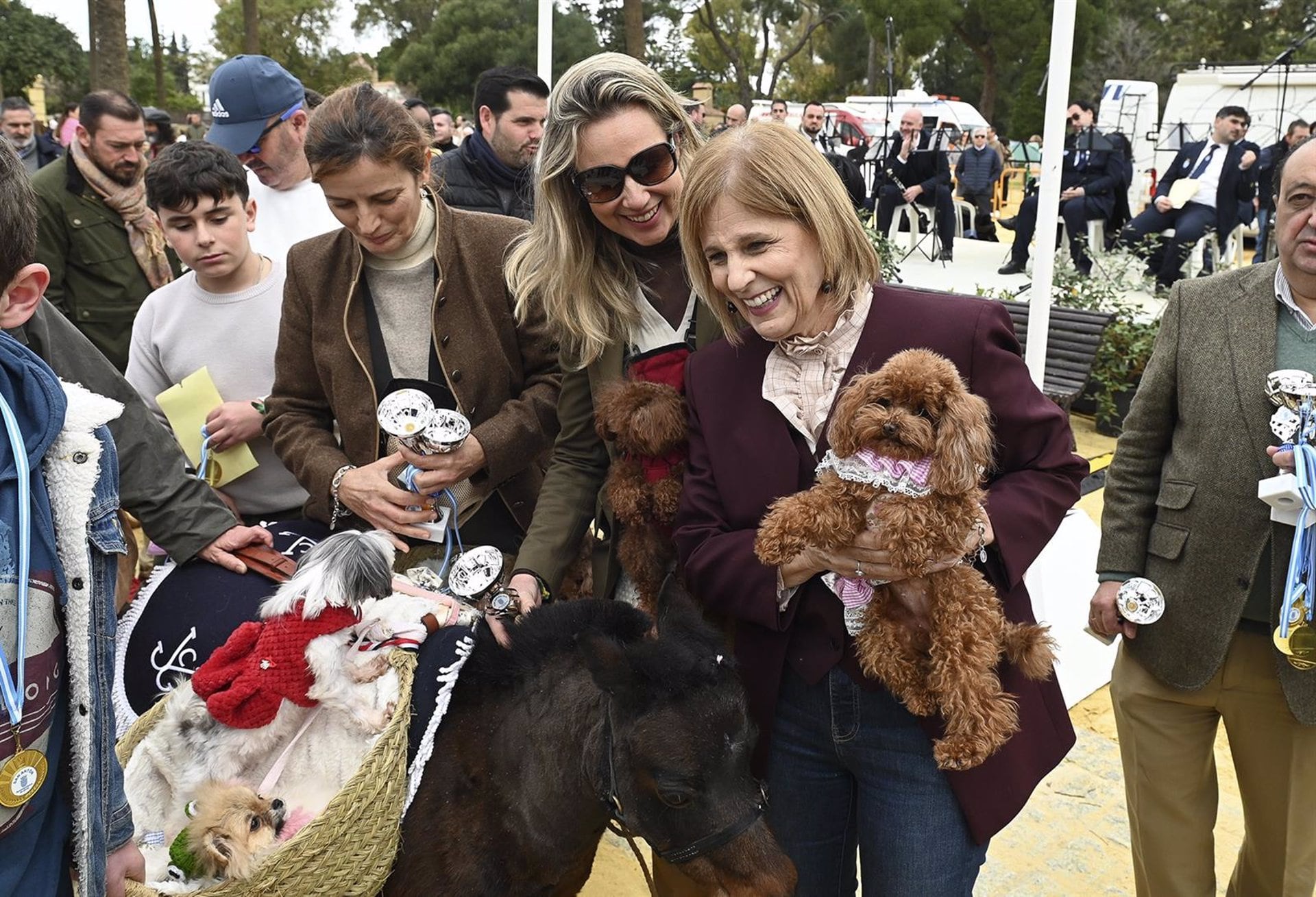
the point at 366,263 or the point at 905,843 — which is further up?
the point at 366,263

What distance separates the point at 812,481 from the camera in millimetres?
2260

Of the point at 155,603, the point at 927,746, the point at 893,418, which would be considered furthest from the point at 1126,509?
the point at 155,603

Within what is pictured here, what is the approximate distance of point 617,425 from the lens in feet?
8.20

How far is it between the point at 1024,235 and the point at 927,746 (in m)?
14.1

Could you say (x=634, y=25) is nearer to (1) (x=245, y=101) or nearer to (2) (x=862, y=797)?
(1) (x=245, y=101)

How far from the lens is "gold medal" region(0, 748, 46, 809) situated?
1.69 metres

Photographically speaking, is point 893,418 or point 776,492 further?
point 776,492

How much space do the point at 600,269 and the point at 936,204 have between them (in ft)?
49.4

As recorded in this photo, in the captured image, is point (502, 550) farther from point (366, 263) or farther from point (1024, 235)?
point (1024, 235)

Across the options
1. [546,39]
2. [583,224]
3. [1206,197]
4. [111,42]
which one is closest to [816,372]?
[583,224]

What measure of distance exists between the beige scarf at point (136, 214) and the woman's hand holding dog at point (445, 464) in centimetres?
353

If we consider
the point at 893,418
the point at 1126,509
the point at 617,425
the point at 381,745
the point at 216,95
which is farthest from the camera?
the point at 216,95

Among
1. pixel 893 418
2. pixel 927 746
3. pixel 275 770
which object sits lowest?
pixel 275 770

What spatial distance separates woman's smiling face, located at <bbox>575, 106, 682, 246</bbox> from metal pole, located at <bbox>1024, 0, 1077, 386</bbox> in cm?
217
